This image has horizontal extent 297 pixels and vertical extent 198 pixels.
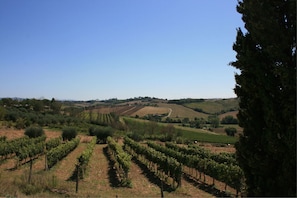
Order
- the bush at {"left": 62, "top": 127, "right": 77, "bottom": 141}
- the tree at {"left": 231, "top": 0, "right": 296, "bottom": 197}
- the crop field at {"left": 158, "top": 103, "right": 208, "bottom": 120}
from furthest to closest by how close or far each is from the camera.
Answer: the crop field at {"left": 158, "top": 103, "right": 208, "bottom": 120}, the bush at {"left": 62, "top": 127, "right": 77, "bottom": 141}, the tree at {"left": 231, "top": 0, "right": 296, "bottom": 197}

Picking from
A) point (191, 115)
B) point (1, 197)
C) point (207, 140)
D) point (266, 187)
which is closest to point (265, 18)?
point (266, 187)

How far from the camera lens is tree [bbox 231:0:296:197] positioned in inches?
332

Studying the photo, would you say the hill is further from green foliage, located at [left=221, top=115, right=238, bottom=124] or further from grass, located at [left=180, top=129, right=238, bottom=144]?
grass, located at [left=180, top=129, right=238, bottom=144]

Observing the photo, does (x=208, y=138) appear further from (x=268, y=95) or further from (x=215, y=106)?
(x=215, y=106)

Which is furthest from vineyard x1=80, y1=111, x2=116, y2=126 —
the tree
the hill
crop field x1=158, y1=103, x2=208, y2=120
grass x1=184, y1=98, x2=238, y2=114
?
the tree

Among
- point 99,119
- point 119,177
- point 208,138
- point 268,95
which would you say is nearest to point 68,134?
point 119,177

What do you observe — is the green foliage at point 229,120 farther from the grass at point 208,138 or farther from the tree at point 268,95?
the tree at point 268,95

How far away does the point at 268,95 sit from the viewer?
8.86 meters

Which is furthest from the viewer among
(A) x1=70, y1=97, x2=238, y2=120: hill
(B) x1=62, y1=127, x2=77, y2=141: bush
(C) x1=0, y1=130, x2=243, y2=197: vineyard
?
(A) x1=70, y1=97, x2=238, y2=120: hill

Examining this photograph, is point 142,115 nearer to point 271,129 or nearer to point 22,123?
point 22,123

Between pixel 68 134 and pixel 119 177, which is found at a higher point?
pixel 68 134

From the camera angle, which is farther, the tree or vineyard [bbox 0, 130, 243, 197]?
vineyard [bbox 0, 130, 243, 197]

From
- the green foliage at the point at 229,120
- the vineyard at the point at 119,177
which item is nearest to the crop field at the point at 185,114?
the green foliage at the point at 229,120

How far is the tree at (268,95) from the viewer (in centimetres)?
842
